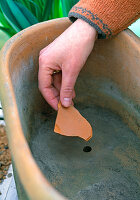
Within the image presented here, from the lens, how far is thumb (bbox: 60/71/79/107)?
63cm

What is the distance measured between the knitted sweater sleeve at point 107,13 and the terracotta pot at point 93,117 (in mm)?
47

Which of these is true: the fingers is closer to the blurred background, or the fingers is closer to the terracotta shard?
the terracotta shard

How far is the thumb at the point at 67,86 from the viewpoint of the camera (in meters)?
0.63

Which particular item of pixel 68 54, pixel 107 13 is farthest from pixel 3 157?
pixel 107 13

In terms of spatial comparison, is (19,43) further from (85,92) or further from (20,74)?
(85,92)

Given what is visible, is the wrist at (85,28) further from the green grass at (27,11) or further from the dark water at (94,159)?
the green grass at (27,11)

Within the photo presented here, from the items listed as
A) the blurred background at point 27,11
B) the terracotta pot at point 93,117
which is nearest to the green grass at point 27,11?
the blurred background at point 27,11

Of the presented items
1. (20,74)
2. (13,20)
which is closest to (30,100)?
(20,74)

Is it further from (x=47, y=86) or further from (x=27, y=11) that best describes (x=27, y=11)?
(x=47, y=86)

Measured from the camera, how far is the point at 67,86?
642 mm

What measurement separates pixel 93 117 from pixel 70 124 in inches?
6.6

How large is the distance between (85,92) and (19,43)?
28 cm

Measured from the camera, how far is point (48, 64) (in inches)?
25.2

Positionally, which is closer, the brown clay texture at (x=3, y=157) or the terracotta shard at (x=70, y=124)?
the terracotta shard at (x=70, y=124)
